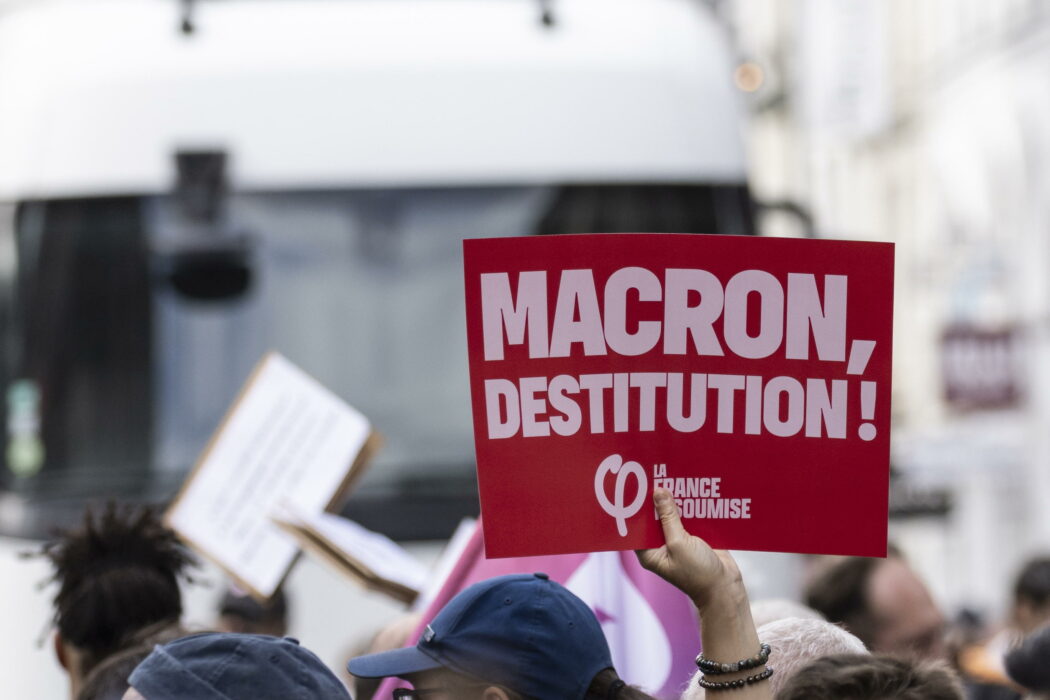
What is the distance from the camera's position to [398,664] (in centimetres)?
285

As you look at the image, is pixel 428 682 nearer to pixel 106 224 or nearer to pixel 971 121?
pixel 106 224

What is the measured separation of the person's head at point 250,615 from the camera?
494cm

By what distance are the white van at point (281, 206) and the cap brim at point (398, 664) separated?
2743 millimetres

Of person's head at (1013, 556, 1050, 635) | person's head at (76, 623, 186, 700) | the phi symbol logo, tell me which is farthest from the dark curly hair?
person's head at (1013, 556, 1050, 635)

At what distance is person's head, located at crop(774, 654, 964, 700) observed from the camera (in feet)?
8.57

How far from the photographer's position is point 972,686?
543cm

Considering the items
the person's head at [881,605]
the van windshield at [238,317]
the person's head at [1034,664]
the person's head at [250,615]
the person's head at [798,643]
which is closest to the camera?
the person's head at [798,643]

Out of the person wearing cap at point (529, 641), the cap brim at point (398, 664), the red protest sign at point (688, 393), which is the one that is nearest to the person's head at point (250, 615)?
the cap brim at point (398, 664)

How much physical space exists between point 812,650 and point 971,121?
25.6 metres

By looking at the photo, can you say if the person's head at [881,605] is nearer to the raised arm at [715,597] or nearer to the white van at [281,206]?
the white van at [281,206]

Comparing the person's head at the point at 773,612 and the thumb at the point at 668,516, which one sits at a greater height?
the thumb at the point at 668,516

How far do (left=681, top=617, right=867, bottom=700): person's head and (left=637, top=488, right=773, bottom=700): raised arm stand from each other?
284 mm

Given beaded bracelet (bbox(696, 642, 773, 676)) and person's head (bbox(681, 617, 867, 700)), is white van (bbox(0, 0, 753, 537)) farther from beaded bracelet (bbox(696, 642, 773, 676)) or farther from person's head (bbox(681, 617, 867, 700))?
beaded bracelet (bbox(696, 642, 773, 676))

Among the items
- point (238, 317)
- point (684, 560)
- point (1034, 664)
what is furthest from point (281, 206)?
point (684, 560)
